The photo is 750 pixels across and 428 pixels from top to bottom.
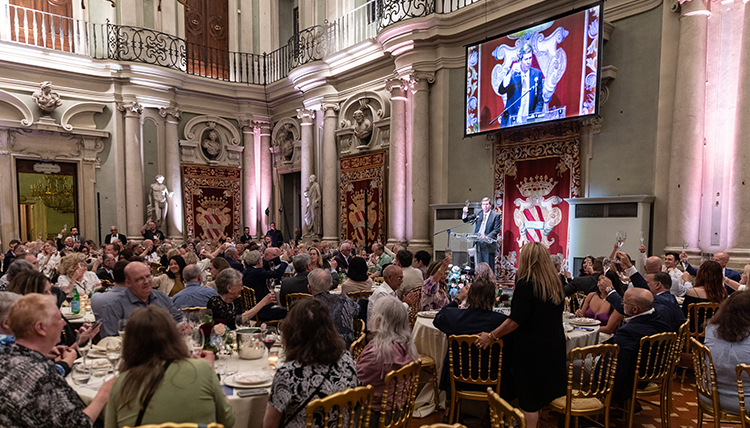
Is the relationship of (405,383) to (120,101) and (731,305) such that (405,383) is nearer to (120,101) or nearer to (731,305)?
(731,305)

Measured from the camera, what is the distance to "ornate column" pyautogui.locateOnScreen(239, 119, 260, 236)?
46.7 feet

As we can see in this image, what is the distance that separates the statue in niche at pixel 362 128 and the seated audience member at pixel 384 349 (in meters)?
8.85

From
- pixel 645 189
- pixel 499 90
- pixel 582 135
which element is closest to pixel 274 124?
pixel 499 90

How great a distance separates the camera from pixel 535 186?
8.49 meters

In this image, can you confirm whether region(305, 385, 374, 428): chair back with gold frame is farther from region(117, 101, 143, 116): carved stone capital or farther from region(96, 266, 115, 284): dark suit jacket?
region(117, 101, 143, 116): carved stone capital

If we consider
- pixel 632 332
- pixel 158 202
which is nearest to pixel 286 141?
pixel 158 202

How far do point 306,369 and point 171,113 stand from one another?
12.4m

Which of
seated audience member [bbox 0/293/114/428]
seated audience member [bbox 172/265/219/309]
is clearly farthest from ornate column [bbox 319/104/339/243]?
seated audience member [bbox 0/293/114/428]

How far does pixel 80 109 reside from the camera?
1151 cm

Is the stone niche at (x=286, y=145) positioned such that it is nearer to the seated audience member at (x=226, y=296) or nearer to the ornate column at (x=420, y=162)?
the ornate column at (x=420, y=162)

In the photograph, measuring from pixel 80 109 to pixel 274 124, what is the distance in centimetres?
526

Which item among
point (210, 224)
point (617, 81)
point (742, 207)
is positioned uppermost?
point (617, 81)

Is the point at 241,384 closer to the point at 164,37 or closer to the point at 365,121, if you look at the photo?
the point at 365,121

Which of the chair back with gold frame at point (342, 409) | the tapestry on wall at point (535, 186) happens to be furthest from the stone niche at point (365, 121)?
the chair back with gold frame at point (342, 409)
